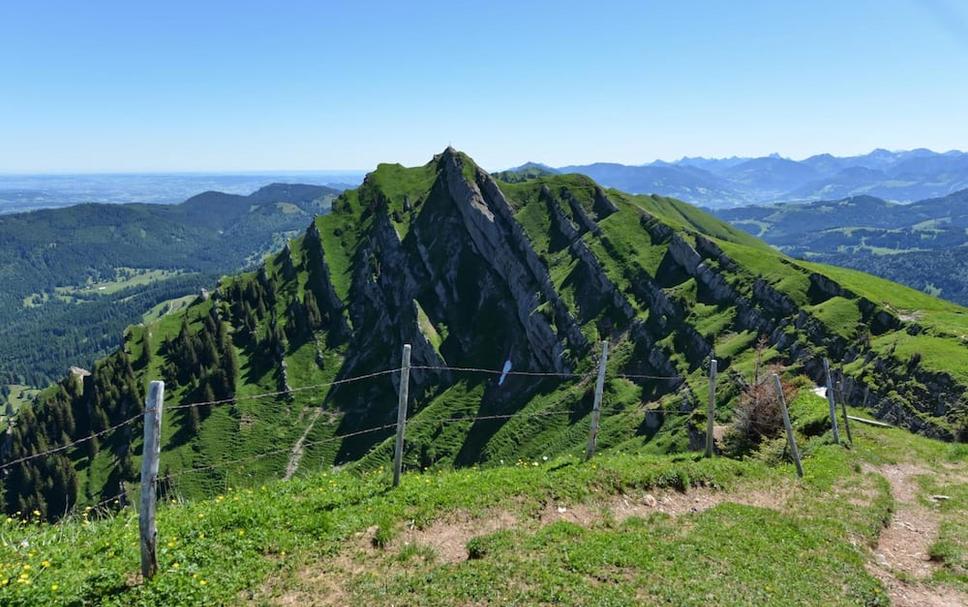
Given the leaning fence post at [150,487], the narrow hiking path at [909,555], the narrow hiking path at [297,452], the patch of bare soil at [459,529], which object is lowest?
the narrow hiking path at [297,452]

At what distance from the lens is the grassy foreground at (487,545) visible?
45.8 ft

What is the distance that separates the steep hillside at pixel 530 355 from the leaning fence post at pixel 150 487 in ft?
154

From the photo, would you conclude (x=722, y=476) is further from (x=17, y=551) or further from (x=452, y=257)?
(x=452, y=257)

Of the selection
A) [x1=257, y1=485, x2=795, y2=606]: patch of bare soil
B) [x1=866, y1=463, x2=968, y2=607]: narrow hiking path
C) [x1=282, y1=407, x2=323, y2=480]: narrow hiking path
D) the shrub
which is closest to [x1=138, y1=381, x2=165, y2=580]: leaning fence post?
[x1=257, y1=485, x2=795, y2=606]: patch of bare soil

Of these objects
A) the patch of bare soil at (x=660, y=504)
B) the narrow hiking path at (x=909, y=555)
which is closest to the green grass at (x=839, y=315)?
the narrow hiking path at (x=909, y=555)

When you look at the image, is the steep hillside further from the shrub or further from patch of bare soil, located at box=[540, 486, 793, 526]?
patch of bare soil, located at box=[540, 486, 793, 526]

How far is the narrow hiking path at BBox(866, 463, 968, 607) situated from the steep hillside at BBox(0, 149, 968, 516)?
83.1ft

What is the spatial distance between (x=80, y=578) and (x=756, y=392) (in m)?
37.8

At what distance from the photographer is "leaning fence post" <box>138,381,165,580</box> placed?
13.4m

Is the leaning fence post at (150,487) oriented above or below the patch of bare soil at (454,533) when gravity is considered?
above

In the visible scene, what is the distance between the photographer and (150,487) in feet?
44.3

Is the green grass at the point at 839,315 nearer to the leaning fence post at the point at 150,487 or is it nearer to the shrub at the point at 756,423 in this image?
the shrub at the point at 756,423

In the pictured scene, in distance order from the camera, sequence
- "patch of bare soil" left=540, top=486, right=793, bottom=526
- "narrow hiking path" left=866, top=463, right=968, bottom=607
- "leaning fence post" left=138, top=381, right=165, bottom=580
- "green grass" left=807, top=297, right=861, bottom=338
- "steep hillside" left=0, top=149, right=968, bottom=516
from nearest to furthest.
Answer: "leaning fence post" left=138, top=381, right=165, bottom=580 → "narrow hiking path" left=866, top=463, right=968, bottom=607 → "patch of bare soil" left=540, top=486, right=793, bottom=526 → "steep hillside" left=0, top=149, right=968, bottom=516 → "green grass" left=807, top=297, right=861, bottom=338

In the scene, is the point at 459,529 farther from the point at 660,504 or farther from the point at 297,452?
the point at 297,452
